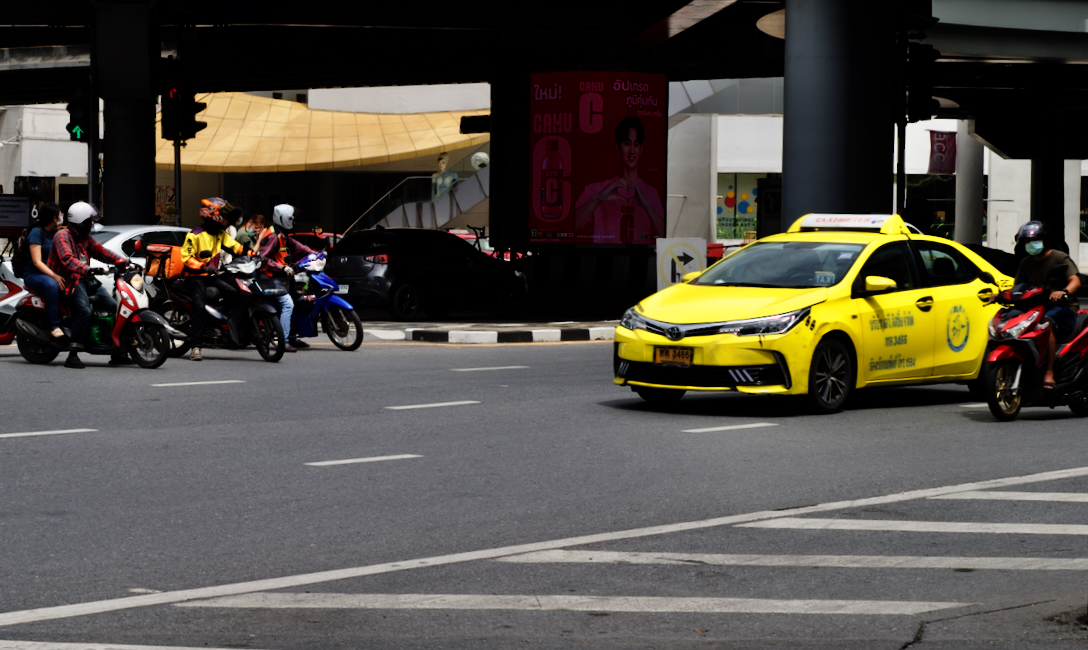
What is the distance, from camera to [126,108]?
27281 millimetres

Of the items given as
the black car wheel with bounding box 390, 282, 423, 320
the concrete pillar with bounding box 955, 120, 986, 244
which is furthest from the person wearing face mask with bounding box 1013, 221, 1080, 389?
the concrete pillar with bounding box 955, 120, 986, 244

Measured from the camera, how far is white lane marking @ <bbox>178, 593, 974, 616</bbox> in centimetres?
590

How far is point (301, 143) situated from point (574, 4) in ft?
124

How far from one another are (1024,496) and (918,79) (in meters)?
11.2

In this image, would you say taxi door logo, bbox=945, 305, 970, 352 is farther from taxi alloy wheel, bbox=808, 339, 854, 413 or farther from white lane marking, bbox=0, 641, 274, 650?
white lane marking, bbox=0, 641, 274, 650

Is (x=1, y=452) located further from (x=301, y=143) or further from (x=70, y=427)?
(x=301, y=143)

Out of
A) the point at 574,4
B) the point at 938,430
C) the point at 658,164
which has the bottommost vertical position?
the point at 938,430

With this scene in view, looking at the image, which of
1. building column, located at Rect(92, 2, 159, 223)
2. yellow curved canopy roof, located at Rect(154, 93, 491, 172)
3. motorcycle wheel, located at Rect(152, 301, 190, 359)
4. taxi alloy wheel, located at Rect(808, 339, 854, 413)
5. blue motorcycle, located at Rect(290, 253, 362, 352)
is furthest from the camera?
yellow curved canopy roof, located at Rect(154, 93, 491, 172)

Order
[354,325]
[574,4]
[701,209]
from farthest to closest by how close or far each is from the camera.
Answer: [701,209] → [574,4] → [354,325]

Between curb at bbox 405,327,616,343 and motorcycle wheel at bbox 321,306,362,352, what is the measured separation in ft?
7.39

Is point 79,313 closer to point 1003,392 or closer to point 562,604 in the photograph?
point 1003,392

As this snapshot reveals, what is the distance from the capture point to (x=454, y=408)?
41.1 ft

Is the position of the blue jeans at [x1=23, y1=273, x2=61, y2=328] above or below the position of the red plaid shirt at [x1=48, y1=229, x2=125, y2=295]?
below

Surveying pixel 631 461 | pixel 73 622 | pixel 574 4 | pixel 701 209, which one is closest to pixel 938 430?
pixel 631 461
